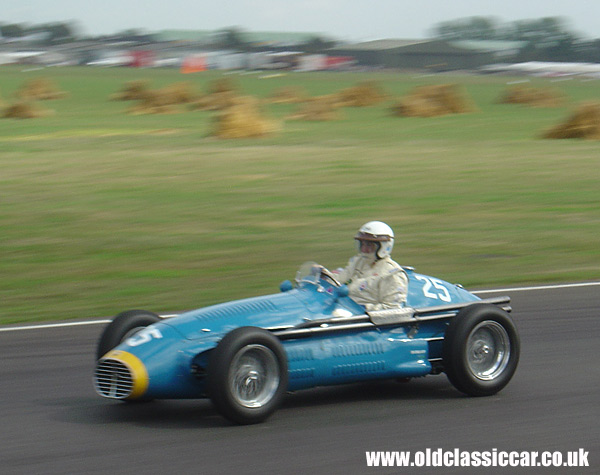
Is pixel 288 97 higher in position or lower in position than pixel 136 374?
higher

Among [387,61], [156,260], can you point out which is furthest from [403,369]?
[387,61]

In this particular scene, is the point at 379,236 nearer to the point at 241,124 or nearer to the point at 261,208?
the point at 261,208

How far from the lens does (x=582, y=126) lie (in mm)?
25078

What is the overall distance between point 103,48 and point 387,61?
28.6 metres

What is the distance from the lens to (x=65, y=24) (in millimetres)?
116625

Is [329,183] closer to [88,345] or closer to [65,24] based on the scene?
[88,345]

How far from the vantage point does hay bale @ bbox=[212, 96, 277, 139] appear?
25219 mm

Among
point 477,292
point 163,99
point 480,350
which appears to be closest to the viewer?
point 480,350

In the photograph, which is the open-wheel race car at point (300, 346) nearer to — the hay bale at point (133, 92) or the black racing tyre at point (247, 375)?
the black racing tyre at point (247, 375)

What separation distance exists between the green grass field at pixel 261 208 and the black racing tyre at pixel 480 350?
173 inches

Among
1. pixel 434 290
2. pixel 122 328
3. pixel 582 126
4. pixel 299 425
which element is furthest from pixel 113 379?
pixel 582 126

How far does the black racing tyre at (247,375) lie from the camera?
19.6ft

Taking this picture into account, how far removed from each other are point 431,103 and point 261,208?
55.9ft

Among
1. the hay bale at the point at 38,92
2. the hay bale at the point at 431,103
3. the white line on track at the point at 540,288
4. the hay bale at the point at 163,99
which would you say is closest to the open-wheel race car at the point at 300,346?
the white line on track at the point at 540,288
